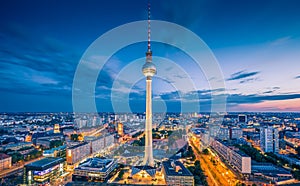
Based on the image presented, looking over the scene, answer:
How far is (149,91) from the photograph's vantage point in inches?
454

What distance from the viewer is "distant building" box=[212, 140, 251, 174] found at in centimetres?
907

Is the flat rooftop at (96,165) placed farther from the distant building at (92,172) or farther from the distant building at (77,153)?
the distant building at (77,153)

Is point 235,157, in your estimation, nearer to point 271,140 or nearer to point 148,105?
point 148,105

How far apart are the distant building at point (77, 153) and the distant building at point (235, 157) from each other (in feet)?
28.7

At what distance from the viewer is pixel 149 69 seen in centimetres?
1180

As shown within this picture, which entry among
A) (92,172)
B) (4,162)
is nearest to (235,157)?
(92,172)

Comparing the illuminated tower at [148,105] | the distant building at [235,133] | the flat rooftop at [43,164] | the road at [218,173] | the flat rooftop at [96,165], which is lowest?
the road at [218,173]

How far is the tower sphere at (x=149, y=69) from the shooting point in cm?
1181

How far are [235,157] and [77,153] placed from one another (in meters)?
8.84

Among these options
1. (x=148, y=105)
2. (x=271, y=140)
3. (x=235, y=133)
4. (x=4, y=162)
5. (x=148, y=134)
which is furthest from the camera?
(x=235, y=133)

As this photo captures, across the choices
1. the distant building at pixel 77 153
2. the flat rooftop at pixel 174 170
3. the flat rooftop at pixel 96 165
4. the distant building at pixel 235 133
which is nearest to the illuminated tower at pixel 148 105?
the flat rooftop at pixel 174 170

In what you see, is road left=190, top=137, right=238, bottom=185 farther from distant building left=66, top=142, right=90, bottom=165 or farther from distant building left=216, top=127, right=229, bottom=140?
distant building left=66, top=142, right=90, bottom=165

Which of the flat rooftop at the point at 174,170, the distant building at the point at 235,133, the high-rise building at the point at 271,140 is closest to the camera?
the flat rooftop at the point at 174,170

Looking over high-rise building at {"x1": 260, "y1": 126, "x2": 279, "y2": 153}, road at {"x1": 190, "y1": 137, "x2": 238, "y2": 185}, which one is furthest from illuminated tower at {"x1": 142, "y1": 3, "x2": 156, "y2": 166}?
high-rise building at {"x1": 260, "y1": 126, "x2": 279, "y2": 153}
